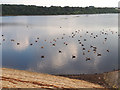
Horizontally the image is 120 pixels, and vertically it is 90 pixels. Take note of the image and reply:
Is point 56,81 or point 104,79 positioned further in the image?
point 104,79

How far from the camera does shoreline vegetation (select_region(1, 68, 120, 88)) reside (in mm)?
12773

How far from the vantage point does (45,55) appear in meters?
28.0

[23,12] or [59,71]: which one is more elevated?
[23,12]

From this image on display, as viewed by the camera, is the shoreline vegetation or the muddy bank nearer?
the shoreline vegetation

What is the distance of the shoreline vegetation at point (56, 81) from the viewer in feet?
41.9

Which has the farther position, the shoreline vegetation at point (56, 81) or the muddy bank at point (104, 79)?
the muddy bank at point (104, 79)

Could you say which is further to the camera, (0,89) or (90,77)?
(90,77)

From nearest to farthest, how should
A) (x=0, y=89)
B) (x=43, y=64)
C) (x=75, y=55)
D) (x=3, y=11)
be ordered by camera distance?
(x=0, y=89) → (x=43, y=64) → (x=75, y=55) → (x=3, y=11)

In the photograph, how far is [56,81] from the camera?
15055 mm

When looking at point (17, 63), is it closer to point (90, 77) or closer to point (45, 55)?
point (45, 55)

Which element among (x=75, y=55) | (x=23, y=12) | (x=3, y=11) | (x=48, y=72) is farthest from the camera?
(x=23, y=12)

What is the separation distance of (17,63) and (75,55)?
994cm

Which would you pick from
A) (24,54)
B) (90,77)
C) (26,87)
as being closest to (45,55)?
(24,54)

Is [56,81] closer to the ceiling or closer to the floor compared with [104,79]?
closer to the ceiling
